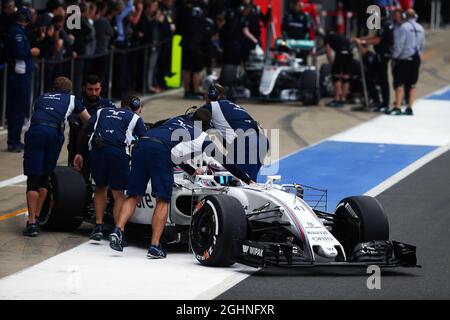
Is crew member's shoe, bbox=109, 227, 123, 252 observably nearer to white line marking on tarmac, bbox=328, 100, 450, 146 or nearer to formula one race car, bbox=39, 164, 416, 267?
formula one race car, bbox=39, 164, 416, 267

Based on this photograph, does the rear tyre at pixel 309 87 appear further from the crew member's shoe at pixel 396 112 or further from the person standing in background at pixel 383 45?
the crew member's shoe at pixel 396 112

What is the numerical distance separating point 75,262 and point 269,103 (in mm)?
14525

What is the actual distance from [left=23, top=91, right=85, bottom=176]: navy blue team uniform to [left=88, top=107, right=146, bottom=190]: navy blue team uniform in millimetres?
599

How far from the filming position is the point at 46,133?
14.5 m

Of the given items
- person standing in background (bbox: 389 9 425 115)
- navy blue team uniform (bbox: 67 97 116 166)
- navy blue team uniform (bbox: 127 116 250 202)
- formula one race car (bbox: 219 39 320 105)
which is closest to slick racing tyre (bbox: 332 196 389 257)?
navy blue team uniform (bbox: 127 116 250 202)

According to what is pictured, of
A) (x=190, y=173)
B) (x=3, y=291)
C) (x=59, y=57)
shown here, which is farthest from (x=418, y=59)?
(x=3, y=291)

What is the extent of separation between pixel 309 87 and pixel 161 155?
44.0ft

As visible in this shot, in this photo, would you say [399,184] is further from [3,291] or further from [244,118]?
[3,291]

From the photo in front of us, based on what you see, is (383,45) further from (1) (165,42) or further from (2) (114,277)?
(2) (114,277)

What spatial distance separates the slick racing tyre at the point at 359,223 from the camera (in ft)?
43.3

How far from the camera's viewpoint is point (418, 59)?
2562cm

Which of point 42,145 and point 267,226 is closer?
point 267,226

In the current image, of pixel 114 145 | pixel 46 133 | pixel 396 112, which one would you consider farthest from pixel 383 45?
pixel 114 145

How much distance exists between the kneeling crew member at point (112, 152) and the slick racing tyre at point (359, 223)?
2259 mm
